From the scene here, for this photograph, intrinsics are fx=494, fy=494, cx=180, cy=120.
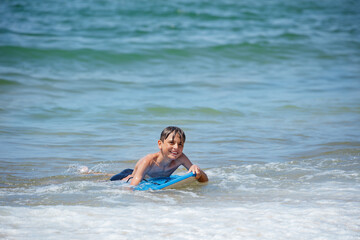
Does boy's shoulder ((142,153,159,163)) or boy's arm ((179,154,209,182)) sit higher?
boy's shoulder ((142,153,159,163))

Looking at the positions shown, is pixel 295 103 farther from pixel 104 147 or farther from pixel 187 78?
pixel 104 147

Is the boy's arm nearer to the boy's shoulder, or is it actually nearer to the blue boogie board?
the blue boogie board

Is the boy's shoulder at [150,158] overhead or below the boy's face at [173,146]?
below

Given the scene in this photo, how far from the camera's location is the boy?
15.9 feet

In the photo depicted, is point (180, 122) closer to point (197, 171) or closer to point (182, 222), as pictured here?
point (197, 171)

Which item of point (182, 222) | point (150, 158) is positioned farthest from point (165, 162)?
point (182, 222)

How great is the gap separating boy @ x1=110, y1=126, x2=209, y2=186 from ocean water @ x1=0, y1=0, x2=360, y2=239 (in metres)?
0.20

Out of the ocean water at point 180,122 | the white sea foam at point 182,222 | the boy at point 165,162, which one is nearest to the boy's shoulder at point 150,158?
the boy at point 165,162

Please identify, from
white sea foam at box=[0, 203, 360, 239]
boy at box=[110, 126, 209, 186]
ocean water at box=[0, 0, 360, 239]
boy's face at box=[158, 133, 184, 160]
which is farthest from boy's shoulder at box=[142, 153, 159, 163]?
white sea foam at box=[0, 203, 360, 239]

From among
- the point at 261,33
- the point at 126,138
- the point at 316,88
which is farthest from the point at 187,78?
the point at 261,33

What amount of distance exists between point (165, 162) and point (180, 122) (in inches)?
120

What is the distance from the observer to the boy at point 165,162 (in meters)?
4.84

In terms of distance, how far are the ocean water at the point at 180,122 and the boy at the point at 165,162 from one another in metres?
0.20

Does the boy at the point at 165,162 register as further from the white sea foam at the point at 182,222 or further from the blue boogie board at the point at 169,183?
the white sea foam at the point at 182,222
